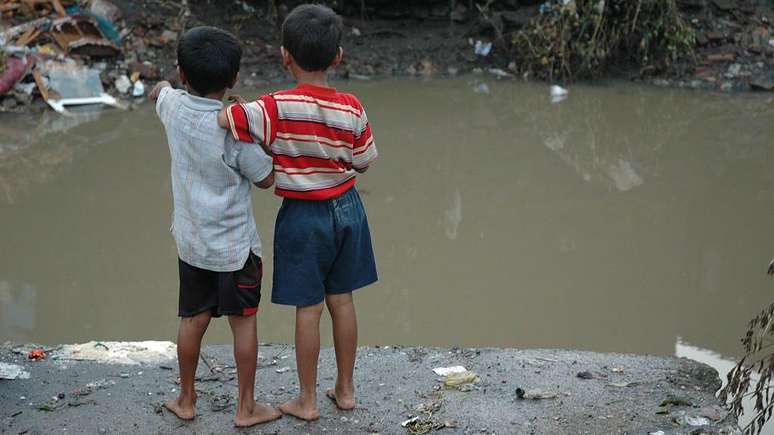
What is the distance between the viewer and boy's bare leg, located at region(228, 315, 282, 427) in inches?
88.7

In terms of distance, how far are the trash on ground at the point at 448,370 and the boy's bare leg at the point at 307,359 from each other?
50cm

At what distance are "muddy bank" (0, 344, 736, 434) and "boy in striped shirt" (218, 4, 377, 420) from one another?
22cm

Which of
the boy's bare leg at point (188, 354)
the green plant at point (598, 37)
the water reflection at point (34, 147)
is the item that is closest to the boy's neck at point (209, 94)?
the boy's bare leg at point (188, 354)

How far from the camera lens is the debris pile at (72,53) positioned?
282 inches

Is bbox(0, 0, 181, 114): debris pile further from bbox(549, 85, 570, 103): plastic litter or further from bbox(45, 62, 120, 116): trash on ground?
bbox(549, 85, 570, 103): plastic litter

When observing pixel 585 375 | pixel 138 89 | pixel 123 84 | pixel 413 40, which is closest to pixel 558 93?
pixel 413 40

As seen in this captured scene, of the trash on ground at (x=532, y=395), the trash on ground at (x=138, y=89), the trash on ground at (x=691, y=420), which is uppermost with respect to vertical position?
the trash on ground at (x=691, y=420)

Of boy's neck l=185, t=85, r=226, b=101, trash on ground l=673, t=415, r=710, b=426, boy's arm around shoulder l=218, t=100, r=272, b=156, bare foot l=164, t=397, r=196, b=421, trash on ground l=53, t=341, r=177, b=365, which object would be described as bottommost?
trash on ground l=53, t=341, r=177, b=365

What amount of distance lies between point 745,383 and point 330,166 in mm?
Answer: 1458

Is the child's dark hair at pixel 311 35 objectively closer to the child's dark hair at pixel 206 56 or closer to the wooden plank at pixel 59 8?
the child's dark hair at pixel 206 56

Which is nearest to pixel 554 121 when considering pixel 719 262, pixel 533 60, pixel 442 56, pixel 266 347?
pixel 533 60

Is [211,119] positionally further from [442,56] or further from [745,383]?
[442,56]

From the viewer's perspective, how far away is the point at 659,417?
2.46 meters

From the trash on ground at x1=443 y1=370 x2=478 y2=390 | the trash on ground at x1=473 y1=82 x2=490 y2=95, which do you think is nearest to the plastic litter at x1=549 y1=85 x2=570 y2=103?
the trash on ground at x1=473 y1=82 x2=490 y2=95
